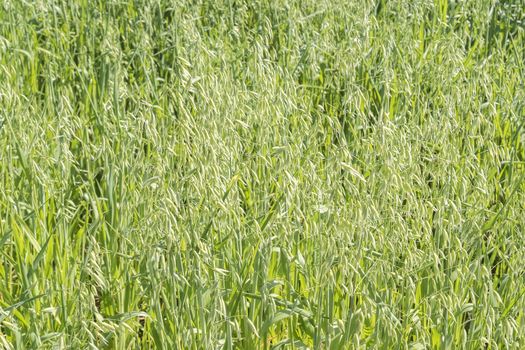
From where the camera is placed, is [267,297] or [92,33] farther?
[92,33]

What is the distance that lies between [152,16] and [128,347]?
205cm

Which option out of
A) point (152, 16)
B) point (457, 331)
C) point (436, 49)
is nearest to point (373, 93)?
point (436, 49)

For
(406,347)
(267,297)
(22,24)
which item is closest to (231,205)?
(267,297)

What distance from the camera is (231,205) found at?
2064mm

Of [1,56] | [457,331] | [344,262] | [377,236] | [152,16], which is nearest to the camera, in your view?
[344,262]

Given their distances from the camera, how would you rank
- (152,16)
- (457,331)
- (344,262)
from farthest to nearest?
(152,16)
(457,331)
(344,262)

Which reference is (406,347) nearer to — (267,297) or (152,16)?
(267,297)

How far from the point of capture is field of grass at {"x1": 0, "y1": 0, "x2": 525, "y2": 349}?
1921mm

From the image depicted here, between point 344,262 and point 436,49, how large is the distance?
1.81 meters

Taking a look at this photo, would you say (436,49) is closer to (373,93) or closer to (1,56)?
(373,93)

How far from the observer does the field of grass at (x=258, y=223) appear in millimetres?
1921

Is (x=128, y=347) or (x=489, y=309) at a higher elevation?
(x=489, y=309)

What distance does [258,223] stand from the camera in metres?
2.15

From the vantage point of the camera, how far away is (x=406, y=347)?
6.23ft
